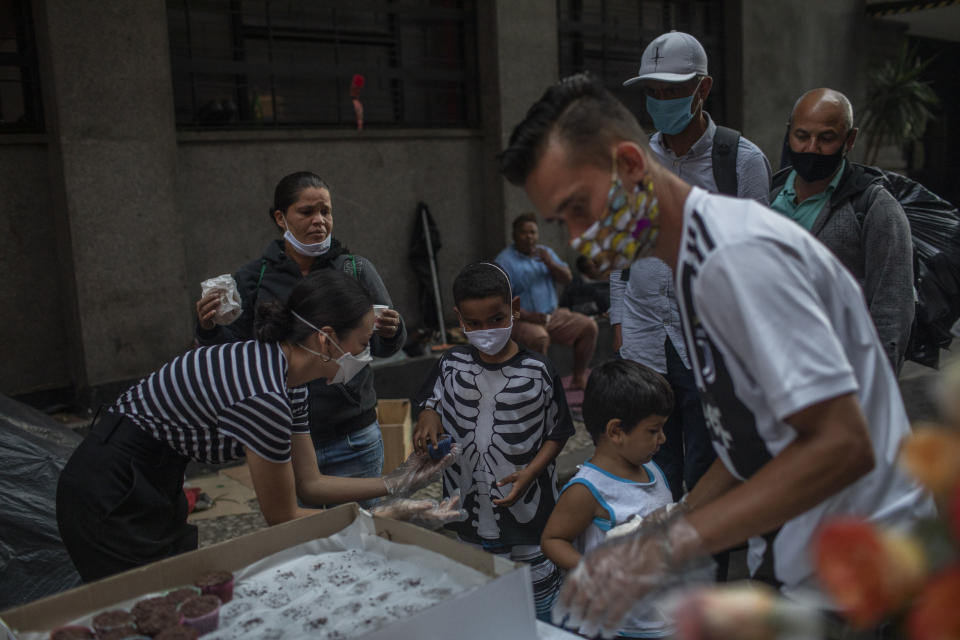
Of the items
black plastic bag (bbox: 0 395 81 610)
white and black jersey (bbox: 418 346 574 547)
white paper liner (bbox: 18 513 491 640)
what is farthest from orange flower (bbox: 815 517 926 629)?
black plastic bag (bbox: 0 395 81 610)

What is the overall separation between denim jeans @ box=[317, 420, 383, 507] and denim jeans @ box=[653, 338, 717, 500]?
1141 millimetres

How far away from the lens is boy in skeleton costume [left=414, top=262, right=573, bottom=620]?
2.94m

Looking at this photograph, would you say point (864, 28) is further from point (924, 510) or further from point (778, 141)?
point (924, 510)

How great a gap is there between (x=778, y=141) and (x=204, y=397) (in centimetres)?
1040

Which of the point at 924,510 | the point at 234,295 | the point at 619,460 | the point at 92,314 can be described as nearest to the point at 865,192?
the point at 619,460

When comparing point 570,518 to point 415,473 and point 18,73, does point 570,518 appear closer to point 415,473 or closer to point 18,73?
point 415,473

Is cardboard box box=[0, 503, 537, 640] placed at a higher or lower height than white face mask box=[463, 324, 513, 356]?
lower

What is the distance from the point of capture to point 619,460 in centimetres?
260

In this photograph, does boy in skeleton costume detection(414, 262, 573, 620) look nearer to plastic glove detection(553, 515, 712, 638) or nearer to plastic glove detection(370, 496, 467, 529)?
plastic glove detection(370, 496, 467, 529)

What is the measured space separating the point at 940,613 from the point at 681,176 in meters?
2.84

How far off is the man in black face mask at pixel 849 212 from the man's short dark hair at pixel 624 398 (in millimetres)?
981

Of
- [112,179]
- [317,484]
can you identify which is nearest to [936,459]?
[317,484]

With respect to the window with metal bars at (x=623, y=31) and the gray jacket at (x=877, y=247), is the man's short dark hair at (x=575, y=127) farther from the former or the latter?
the window with metal bars at (x=623, y=31)

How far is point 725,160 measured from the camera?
3221mm
